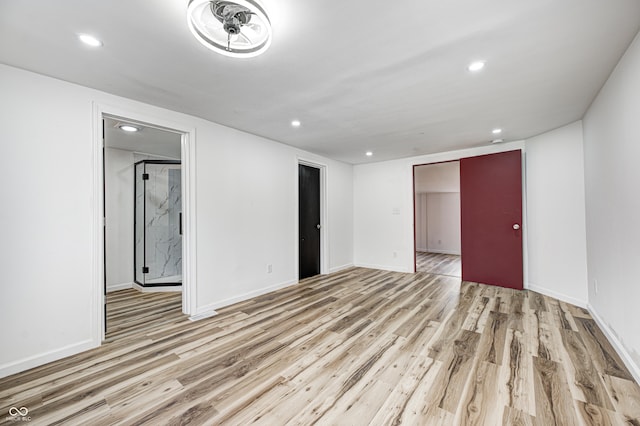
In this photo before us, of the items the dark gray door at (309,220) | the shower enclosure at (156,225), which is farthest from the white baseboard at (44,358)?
the dark gray door at (309,220)

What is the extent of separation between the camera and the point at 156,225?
4547 millimetres

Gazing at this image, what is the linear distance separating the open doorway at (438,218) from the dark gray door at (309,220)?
3.16 m

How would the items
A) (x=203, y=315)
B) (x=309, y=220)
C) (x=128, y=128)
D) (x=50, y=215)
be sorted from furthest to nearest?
(x=309, y=220), (x=128, y=128), (x=203, y=315), (x=50, y=215)

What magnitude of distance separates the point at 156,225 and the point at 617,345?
6008 mm

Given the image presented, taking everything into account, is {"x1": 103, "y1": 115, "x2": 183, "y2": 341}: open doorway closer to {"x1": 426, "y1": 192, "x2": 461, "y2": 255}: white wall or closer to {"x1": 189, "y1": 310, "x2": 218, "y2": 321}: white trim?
{"x1": 189, "y1": 310, "x2": 218, "y2": 321}: white trim

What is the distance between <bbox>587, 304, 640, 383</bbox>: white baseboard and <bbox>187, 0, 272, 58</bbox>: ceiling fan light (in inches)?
134

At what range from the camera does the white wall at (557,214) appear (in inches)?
132

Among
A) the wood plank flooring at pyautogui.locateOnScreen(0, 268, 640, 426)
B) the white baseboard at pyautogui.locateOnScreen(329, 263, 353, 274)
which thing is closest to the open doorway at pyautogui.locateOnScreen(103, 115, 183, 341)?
the wood plank flooring at pyautogui.locateOnScreen(0, 268, 640, 426)

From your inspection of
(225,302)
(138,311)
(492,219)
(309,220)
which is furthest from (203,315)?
(492,219)

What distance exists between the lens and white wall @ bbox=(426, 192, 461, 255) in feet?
27.4

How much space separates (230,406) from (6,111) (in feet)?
9.23

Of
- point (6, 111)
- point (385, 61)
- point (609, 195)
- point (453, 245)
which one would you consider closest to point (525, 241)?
point (609, 195)

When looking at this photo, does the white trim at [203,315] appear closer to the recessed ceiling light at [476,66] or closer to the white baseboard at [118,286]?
the white baseboard at [118,286]

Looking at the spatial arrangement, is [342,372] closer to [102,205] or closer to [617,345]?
[617,345]
